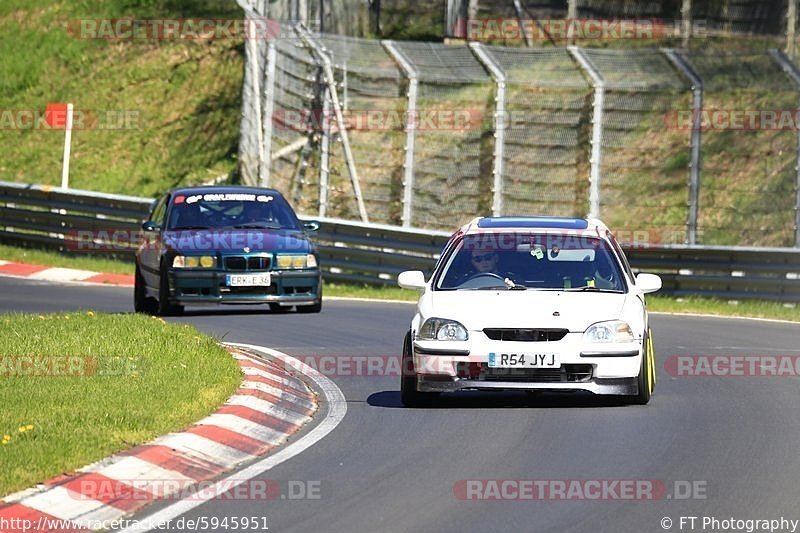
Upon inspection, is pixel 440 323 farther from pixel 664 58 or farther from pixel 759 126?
pixel 759 126

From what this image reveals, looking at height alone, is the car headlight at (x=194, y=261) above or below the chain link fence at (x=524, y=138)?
below

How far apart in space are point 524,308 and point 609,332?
1.97 feet

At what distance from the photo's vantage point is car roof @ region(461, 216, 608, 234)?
13.7m

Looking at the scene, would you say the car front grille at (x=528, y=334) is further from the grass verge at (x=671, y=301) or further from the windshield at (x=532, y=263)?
the grass verge at (x=671, y=301)

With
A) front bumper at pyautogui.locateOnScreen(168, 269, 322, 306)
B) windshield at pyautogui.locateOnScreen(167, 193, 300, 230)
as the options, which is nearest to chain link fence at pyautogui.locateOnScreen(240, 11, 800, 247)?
windshield at pyautogui.locateOnScreen(167, 193, 300, 230)

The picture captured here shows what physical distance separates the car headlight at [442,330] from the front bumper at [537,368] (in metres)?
0.06

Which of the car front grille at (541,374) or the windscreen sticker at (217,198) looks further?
the windscreen sticker at (217,198)

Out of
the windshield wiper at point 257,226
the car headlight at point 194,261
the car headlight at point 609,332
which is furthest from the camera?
the windshield wiper at point 257,226

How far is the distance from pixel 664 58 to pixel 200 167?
13.3 m

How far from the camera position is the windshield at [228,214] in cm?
2106

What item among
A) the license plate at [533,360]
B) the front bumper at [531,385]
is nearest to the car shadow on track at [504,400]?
the front bumper at [531,385]

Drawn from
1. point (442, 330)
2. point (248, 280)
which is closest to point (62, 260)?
point (248, 280)

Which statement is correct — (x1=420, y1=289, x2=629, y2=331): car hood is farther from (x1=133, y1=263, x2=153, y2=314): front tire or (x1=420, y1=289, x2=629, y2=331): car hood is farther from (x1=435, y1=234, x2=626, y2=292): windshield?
(x1=133, y1=263, x2=153, y2=314): front tire

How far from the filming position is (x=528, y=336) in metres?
12.4
